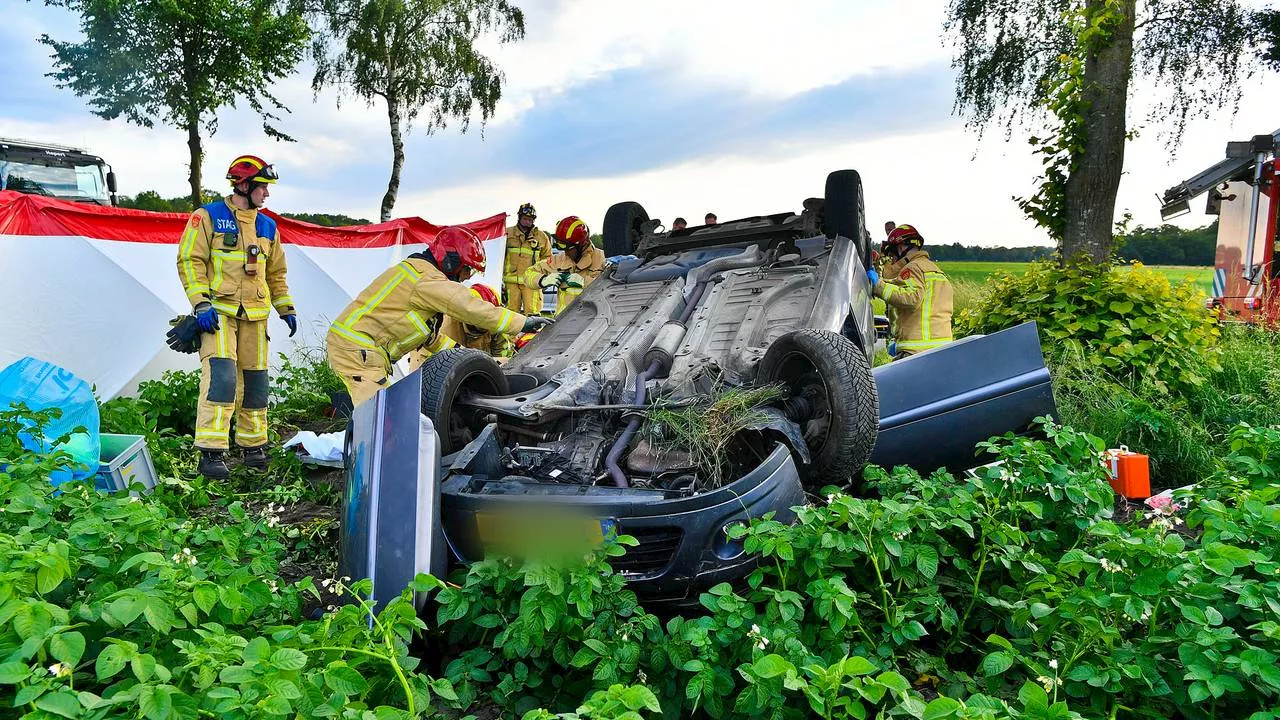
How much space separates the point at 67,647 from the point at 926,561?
2095 mm

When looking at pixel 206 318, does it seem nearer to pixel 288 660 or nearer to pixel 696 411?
pixel 696 411

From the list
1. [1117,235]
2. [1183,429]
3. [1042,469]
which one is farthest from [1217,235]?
[1042,469]

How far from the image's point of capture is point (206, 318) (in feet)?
15.7

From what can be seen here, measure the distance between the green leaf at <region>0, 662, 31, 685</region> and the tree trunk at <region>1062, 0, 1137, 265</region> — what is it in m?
6.61

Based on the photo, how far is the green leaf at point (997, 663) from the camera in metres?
1.84

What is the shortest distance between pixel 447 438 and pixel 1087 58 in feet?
19.8

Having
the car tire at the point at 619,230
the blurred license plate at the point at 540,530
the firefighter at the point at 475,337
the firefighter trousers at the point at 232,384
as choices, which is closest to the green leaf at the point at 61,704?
the blurred license plate at the point at 540,530

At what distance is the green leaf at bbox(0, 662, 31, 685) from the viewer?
4.46 feet

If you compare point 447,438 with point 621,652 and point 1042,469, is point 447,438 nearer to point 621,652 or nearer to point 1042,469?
point 621,652

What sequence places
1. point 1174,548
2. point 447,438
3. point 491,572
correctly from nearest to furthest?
1. point 1174,548
2. point 491,572
3. point 447,438

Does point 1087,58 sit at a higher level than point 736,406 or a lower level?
higher

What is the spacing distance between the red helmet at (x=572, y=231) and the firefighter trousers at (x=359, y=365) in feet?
11.9

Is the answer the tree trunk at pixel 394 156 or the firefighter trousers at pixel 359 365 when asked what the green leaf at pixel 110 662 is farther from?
the tree trunk at pixel 394 156

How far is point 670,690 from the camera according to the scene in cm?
213
